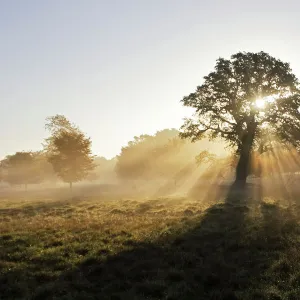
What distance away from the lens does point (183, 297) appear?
9008mm

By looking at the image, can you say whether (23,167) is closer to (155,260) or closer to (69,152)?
(69,152)

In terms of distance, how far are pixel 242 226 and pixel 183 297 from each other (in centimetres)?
919

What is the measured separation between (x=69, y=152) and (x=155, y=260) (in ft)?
173

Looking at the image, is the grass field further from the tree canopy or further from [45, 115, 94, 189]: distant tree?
the tree canopy

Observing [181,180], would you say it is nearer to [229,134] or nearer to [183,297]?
[229,134]

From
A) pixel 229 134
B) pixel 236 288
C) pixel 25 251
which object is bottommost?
pixel 236 288

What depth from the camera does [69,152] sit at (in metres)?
62.4

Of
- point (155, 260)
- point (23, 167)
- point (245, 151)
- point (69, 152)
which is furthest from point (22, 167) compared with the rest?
point (155, 260)

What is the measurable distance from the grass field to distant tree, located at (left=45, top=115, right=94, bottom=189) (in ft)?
144

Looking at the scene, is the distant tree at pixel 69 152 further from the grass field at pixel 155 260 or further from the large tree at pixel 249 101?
the grass field at pixel 155 260

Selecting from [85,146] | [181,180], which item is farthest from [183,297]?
[181,180]

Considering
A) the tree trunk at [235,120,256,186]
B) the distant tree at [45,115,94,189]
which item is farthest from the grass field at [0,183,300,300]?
the distant tree at [45,115,94,189]

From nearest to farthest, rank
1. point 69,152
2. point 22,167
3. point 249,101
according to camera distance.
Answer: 1. point 249,101
2. point 69,152
3. point 22,167

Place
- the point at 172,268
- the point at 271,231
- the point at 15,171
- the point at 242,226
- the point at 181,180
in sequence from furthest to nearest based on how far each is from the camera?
the point at 15,171 < the point at 181,180 < the point at 242,226 < the point at 271,231 < the point at 172,268
